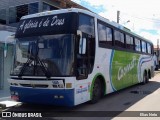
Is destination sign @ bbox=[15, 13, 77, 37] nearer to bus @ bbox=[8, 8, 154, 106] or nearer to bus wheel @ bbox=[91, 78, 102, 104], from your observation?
bus @ bbox=[8, 8, 154, 106]

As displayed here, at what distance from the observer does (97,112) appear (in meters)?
9.09

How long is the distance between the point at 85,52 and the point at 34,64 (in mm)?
1754

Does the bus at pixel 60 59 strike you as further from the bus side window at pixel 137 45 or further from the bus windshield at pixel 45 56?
the bus side window at pixel 137 45

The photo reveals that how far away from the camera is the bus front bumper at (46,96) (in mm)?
8453

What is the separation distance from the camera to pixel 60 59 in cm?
854

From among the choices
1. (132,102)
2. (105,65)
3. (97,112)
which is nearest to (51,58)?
(97,112)

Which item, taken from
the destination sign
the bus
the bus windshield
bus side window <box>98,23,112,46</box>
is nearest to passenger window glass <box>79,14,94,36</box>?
the bus

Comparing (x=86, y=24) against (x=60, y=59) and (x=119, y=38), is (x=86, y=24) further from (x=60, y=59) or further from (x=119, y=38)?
(x=119, y=38)

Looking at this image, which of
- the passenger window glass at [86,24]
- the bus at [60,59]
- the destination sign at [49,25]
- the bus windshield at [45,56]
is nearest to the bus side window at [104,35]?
the bus at [60,59]

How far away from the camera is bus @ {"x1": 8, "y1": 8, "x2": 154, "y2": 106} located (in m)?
8.52

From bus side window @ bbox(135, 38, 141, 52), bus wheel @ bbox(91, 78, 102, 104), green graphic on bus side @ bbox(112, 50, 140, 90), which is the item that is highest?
bus side window @ bbox(135, 38, 141, 52)

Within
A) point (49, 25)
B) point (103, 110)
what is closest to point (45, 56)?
point (49, 25)

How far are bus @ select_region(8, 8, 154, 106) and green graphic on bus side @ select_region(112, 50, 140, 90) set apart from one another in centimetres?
154

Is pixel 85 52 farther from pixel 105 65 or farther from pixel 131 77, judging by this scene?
pixel 131 77
